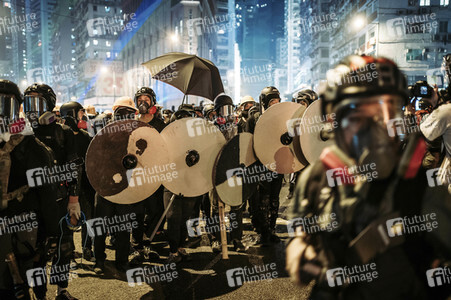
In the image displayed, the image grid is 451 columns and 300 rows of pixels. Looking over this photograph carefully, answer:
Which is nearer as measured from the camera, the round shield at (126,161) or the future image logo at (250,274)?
the round shield at (126,161)

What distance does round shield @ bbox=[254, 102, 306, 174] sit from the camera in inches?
199

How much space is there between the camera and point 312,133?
16.5 ft

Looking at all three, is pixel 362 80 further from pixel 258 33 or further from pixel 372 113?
pixel 258 33

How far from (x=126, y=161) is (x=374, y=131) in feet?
11.3

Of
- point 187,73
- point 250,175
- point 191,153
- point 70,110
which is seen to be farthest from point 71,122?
point 250,175

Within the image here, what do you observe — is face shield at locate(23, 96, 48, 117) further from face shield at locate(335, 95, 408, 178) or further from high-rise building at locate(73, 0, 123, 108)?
high-rise building at locate(73, 0, 123, 108)

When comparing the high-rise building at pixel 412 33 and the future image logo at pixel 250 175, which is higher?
the high-rise building at pixel 412 33

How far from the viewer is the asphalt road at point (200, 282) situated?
3.99 m

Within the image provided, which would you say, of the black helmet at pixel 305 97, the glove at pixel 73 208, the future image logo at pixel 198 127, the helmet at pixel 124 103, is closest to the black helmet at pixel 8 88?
the glove at pixel 73 208

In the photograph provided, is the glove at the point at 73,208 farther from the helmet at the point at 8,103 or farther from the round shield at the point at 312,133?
the round shield at the point at 312,133

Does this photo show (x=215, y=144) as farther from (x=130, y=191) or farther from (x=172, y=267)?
(x=172, y=267)

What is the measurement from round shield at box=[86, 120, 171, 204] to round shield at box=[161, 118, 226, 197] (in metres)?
0.15

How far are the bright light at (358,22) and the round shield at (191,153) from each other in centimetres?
5433

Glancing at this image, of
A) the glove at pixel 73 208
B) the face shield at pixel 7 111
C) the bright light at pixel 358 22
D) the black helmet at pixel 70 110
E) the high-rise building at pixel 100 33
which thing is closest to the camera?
the face shield at pixel 7 111
